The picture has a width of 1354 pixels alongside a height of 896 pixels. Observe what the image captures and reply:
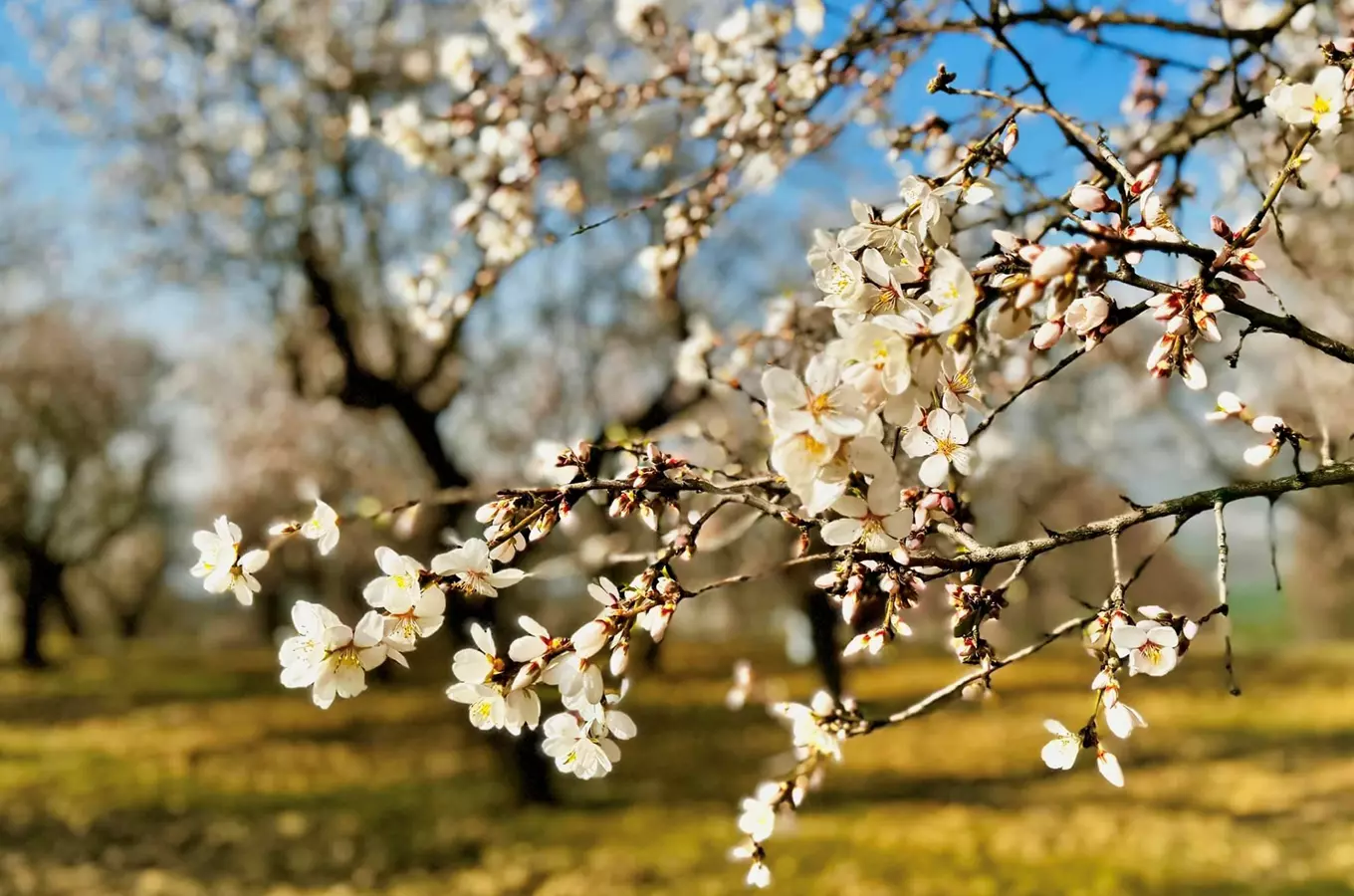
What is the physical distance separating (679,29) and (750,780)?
20.7 ft

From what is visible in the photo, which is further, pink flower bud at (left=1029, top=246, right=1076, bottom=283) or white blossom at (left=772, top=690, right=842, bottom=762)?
white blossom at (left=772, top=690, right=842, bottom=762)

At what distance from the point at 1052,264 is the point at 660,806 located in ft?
21.7

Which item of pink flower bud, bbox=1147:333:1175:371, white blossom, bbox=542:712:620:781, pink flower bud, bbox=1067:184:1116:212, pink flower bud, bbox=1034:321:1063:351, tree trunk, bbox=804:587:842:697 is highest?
tree trunk, bbox=804:587:842:697

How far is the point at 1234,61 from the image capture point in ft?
7.62

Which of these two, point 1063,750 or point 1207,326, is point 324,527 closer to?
point 1063,750

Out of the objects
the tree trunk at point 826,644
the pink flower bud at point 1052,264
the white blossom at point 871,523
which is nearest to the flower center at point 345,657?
the white blossom at point 871,523

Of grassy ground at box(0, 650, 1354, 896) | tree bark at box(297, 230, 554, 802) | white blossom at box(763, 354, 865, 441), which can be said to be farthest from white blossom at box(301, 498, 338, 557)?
tree bark at box(297, 230, 554, 802)

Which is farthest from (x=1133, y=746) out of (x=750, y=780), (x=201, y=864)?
(x=201, y=864)

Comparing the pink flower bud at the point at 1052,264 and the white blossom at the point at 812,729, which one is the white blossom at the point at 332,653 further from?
the pink flower bud at the point at 1052,264

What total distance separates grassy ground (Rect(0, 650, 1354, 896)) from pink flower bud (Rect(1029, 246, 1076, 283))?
4675 millimetres

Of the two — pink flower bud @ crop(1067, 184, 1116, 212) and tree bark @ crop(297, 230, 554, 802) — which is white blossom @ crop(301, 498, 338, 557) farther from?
tree bark @ crop(297, 230, 554, 802)

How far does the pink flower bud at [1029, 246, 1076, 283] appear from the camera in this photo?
0.98 m

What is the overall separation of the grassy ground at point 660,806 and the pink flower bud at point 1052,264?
4.67 m

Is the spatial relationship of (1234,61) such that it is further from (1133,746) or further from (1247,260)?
(1133,746)
